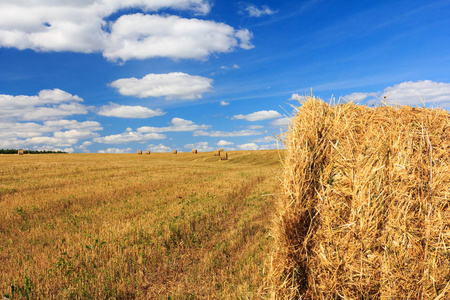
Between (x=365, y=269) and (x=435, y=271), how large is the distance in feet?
3.17

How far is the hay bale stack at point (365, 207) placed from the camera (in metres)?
4.28

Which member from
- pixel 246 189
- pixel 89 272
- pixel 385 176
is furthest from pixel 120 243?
pixel 246 189

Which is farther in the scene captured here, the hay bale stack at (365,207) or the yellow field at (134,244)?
the yellow field at (134,244)

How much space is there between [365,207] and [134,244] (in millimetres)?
5736

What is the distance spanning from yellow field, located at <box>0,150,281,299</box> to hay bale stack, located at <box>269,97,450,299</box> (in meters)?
1.33

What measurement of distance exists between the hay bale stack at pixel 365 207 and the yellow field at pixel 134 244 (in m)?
1.33

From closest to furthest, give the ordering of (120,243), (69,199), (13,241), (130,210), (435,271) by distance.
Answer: (435,271) < (120,243) < (13,241) < (130,210) < (69,199)

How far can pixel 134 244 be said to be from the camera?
7.57 metres

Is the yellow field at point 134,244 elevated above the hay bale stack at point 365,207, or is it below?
below

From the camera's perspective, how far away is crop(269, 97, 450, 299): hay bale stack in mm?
4277

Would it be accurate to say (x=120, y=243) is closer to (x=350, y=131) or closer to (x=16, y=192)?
(x=350, y=131)

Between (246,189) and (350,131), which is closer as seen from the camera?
(350,131)

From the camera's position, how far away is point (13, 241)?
28.2 ft

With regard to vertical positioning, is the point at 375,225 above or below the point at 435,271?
above
